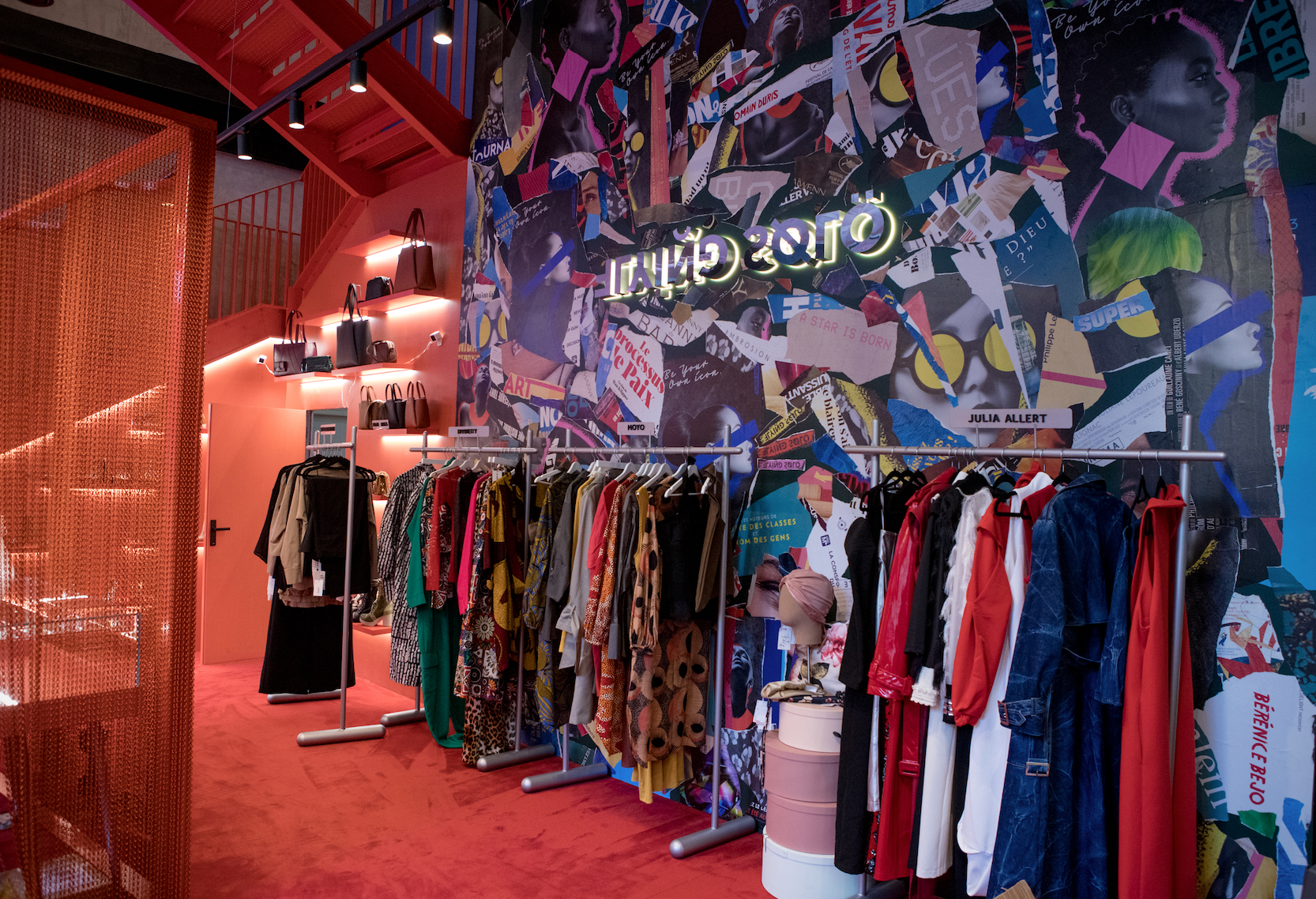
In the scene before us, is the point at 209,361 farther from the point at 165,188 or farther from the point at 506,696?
the point at 165,188

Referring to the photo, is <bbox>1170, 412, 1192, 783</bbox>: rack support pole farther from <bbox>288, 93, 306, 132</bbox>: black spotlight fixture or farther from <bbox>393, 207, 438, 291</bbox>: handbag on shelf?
<bbox>288, 93, 306, 132</bbox>: black spotlight fixture

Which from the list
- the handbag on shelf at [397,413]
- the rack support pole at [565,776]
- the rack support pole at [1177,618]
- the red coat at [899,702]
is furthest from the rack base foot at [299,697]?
the rack support pole at [1177,618]

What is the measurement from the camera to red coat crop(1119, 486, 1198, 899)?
7.97 ft

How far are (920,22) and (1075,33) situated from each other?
63 centimetres

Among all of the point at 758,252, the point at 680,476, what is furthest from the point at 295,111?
the point at 680,476

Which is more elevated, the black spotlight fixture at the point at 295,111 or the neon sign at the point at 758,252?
the black spotlight fixture at the point at 295,111

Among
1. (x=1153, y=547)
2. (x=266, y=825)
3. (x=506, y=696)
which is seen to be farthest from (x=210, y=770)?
(x=1153, y=547)

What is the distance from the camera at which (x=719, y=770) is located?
151 inches

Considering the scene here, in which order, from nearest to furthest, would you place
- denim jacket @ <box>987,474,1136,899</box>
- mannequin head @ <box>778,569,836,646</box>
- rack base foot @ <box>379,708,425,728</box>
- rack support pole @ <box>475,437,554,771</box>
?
denim jacket @ <box>987,474,1136,899</box>
mannequin head @ <box>778,569,836,646</box>
rack support pole @ <box>475,437,554,771</box>
rack base foot @ <box>379,708,425,728</box>

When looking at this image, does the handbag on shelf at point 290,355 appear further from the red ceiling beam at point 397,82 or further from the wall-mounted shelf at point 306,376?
the red ceiling beam at point 397,82

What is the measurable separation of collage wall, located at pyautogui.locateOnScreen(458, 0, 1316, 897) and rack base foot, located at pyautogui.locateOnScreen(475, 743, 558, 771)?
1216 mm

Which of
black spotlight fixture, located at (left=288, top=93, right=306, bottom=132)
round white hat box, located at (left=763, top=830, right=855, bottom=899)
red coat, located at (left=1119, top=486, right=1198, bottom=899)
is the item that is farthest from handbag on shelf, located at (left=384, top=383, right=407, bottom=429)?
red coat, located at (left=1119, top=486, right=1198, bottom=899)

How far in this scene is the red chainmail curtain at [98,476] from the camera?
2.50m

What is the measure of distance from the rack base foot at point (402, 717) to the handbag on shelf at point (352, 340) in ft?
7.89
